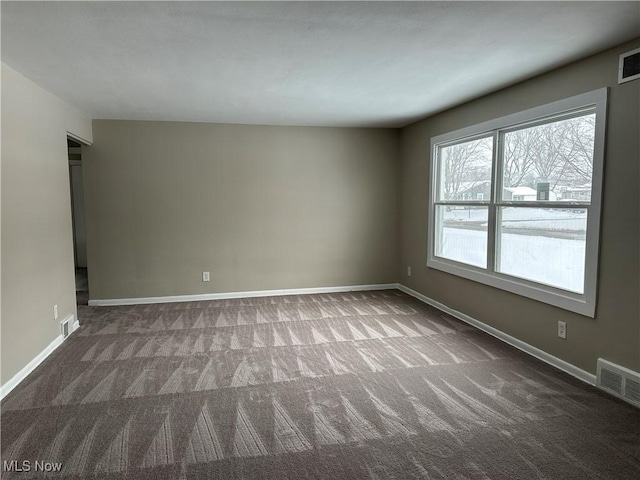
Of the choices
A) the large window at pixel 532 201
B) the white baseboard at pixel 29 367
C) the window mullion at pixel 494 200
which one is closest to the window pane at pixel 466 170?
the large window at pixel 532 201

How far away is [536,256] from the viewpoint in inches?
137

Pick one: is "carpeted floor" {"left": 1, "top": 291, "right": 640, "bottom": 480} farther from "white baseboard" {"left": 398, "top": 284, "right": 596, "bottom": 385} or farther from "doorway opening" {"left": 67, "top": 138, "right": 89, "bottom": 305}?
"doorway opening" {"left": 67, "top": 138, "right": 89, "bottom": 305}

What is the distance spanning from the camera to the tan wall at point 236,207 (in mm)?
5145

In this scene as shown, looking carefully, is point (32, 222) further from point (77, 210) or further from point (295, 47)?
point (77, 210)

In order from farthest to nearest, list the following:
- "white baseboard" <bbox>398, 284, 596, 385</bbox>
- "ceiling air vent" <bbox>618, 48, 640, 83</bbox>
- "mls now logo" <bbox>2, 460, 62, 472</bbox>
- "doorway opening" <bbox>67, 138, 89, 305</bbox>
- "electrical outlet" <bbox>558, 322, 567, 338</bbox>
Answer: "doorway opening" <bbox>67, 138, 89, 305</bbox>, "electrical outlet" <bbox>558, 322, 567, 338</bbox>, "white baseboard" <bbox>398, 284, 596, 385</bbox>, "ceiling air vent" <bbox>618, 48, 640, 83</bbox>, "mls now logo" <bbox>2, 460, 62, 472</bbox>

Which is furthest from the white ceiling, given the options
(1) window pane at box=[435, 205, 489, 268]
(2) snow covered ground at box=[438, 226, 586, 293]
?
(2) snow covered ground at box=[438, 226, 586, 293]

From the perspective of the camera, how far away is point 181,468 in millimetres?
2025

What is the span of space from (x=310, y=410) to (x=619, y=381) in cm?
214

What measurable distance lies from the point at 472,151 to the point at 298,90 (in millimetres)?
2069

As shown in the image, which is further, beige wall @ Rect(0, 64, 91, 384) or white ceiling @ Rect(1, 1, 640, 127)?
beige wall @ Rect(0, 64, 91, 384)

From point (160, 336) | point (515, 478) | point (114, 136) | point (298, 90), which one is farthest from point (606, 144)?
point (114, 136)

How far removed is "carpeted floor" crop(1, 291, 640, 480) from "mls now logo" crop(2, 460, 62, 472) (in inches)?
0.8

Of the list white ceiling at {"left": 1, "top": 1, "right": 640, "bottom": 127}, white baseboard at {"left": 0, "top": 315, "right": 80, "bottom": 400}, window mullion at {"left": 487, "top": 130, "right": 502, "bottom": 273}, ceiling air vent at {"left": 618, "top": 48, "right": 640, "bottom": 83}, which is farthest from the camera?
window mullion at {"left": 487, "top": 130, "right": 502, "bottom": 273}

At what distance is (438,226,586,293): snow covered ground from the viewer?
3107mm
